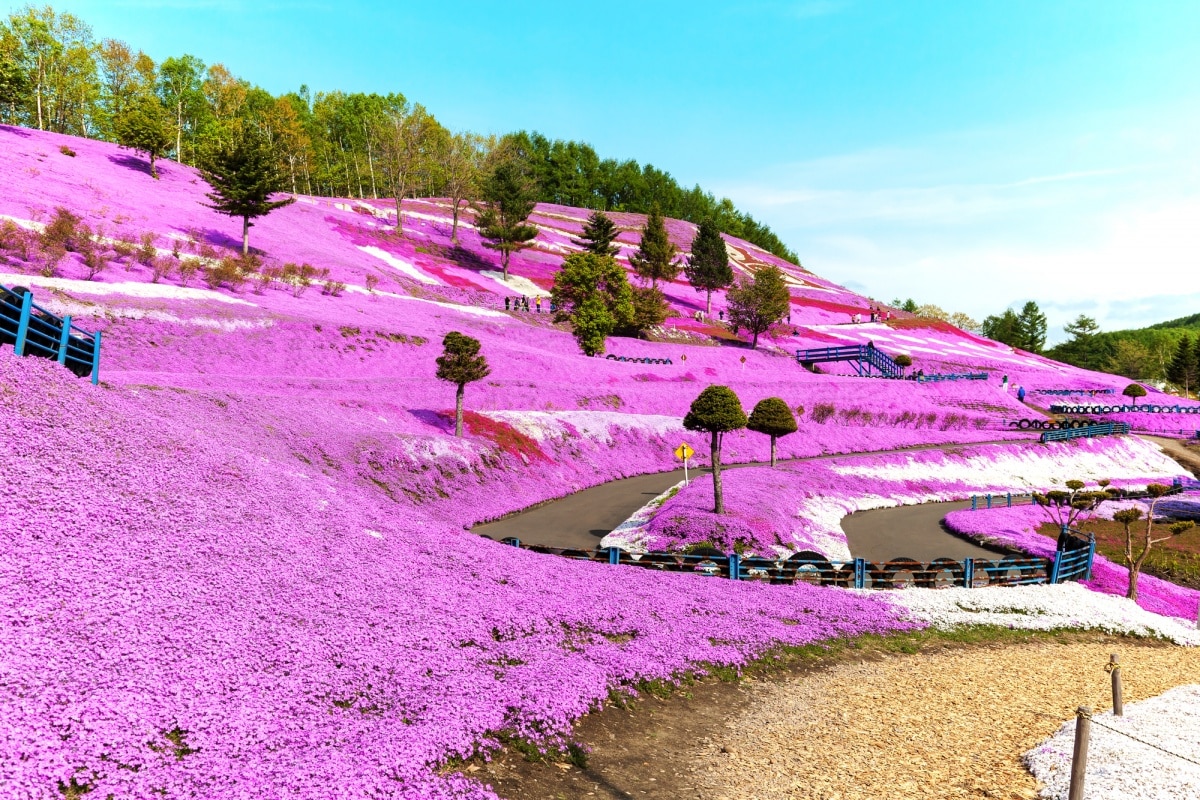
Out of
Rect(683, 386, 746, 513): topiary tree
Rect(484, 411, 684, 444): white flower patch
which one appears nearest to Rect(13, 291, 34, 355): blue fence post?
Rect(683, 386, 746, 513): topiary tree

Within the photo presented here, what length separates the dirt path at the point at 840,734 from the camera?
31.9ft

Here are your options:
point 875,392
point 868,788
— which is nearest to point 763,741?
point 868,788

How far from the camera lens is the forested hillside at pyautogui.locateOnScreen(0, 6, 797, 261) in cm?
9231

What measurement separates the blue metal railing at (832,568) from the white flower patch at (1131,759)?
9.94 m

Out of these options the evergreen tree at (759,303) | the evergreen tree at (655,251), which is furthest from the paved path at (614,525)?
the evergreen tree at (655,251)

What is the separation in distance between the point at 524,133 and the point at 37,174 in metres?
148

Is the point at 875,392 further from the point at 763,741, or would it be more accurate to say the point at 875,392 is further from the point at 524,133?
the point at 524,133

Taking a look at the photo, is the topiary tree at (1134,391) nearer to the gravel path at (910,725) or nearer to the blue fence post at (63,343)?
the gravel path at (910,725)

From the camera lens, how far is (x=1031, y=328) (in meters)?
155

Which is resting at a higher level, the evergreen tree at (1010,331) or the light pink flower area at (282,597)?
the evergreen tree at (1010,331)

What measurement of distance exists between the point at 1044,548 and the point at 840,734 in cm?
2831

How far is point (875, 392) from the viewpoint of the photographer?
63812 millimetres

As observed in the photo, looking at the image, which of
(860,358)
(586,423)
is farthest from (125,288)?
(860,358)

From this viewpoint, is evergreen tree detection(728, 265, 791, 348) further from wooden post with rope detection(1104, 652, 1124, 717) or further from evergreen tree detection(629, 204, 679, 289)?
wooden post with rope detection(1104, 652, 1124, 717)
